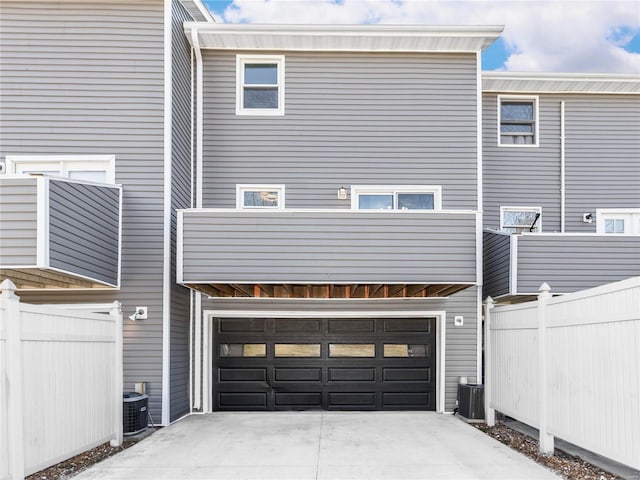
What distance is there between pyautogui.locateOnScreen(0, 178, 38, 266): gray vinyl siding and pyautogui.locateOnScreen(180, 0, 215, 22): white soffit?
4797mm

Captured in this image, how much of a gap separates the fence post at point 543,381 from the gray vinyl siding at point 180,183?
5036 millimetres

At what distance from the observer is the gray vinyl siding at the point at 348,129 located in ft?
28.6

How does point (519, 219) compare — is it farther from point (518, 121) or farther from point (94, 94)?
point (94, 94)

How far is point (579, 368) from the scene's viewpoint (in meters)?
5.06

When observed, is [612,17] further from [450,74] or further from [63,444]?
[63,444]

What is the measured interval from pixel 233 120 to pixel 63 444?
18.6ft

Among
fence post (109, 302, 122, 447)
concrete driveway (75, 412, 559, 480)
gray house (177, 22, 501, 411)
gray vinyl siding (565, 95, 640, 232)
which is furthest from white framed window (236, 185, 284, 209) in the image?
gray vinyl siding (565, 95, 640, 232)

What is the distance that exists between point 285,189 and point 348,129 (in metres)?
1.53

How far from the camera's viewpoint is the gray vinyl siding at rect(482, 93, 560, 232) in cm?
965

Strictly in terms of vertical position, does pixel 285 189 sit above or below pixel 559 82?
below

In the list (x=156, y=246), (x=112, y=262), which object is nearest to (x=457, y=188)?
(x=156, y=246)

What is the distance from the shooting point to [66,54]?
7566 millimetres

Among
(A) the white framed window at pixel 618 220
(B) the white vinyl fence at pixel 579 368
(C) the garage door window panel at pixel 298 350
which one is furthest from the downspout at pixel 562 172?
(C) the garage door window panel at pixel 298 350

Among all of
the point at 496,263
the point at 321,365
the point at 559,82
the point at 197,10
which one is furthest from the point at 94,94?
the point at 559,82
